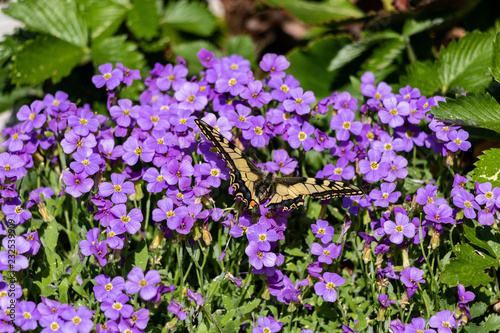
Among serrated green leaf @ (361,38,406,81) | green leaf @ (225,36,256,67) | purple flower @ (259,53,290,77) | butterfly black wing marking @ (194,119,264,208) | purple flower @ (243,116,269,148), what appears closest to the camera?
butterfly black wing marking @ (194,119,264,208)

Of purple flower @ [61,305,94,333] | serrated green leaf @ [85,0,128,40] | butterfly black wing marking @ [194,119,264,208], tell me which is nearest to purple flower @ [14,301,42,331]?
purple flower @ [61,305,94,333]

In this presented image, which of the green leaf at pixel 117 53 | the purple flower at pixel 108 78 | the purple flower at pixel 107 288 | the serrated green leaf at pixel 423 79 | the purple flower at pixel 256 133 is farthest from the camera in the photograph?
the green leaf at pixel 117 53

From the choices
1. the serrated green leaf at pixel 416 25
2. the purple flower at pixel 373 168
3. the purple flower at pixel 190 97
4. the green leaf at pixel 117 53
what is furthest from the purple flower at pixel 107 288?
the serrated green leaf at pixel 416 25

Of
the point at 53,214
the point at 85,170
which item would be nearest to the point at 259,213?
the point at 85,170

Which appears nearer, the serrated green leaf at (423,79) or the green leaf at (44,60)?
the serrated green leaf at (423,79)

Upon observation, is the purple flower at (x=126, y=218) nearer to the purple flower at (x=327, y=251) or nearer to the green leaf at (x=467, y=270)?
the purple flower at (x=327, y=251)

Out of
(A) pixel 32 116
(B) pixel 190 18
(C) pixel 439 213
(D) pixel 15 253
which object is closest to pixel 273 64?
(C) pixel 439 213

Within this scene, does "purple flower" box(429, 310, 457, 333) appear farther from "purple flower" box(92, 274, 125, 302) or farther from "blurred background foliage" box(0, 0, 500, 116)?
"blurred background foliage" box(0, 0, 500, 116)
